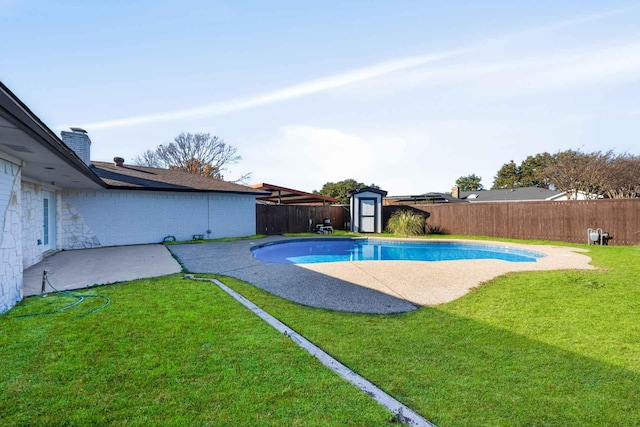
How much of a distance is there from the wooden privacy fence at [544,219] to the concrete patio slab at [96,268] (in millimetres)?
14142

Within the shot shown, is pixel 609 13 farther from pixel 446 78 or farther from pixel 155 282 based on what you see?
pixel 155 282

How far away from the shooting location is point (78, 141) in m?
11.5

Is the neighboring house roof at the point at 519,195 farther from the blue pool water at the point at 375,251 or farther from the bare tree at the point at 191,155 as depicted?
the bare tree at the point at 191,155

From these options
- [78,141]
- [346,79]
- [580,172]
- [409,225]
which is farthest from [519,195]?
[78,141]

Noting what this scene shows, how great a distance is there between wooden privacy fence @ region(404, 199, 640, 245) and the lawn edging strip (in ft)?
46.6

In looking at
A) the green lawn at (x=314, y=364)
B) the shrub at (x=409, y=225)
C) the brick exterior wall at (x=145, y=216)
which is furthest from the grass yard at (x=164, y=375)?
the shrub at (x=409, y=225)

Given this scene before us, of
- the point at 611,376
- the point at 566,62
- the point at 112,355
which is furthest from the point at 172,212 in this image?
the point at 566,62

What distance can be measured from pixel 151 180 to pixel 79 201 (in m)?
2.77

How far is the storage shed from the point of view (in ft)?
59.8

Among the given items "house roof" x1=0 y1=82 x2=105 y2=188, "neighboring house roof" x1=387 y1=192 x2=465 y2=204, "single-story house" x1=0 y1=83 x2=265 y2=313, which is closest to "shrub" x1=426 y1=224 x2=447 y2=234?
"neighboring house roof" x1=387 y1=192 x2=465 y2=204

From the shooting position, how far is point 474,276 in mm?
6668

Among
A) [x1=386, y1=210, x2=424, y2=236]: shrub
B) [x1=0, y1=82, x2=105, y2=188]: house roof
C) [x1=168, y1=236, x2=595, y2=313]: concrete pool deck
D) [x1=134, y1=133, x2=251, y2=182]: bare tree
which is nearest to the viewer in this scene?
[x1=0, y1=82, x2=105, y2=188]: house roof

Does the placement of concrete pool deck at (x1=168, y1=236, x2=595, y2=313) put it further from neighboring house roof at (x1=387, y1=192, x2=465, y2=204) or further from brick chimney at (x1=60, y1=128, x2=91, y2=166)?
neighboring house roof at (x1=387, y1=192, x2=465, y2=204)

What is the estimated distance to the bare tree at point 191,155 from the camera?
3244cm
